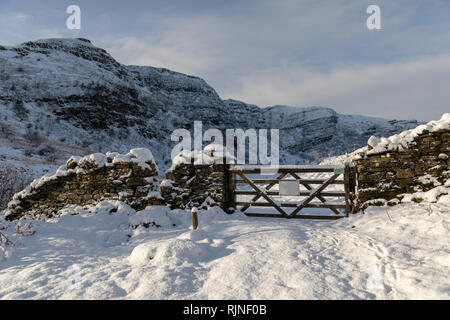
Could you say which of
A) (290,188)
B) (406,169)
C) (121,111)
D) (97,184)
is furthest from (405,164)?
(121,111)

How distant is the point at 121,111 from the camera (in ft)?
131

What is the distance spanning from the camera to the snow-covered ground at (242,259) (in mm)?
3076

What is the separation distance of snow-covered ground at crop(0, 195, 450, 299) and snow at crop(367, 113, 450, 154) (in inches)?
52.1

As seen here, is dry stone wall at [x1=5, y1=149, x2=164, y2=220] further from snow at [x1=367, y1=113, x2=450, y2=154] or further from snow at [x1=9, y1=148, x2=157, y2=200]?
snow at [x1=367, y1=113, x2=450, y2=154]

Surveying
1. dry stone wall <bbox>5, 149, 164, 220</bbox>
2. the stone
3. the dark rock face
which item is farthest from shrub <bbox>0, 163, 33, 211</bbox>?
the stone

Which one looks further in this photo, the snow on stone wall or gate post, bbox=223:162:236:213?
gate post, bbox=223:162:236:213

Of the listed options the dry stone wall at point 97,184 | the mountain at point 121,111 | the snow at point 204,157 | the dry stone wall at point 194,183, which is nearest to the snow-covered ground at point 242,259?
the dry stone wall at point 194,183

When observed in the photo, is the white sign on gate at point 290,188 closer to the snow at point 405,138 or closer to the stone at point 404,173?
the snow at point 405,138

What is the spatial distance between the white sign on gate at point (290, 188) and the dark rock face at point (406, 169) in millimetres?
1456

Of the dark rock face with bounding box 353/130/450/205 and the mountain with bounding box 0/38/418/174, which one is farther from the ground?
the mountain with bounding box 0/38/418/174

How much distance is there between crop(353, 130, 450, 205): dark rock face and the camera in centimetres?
548
